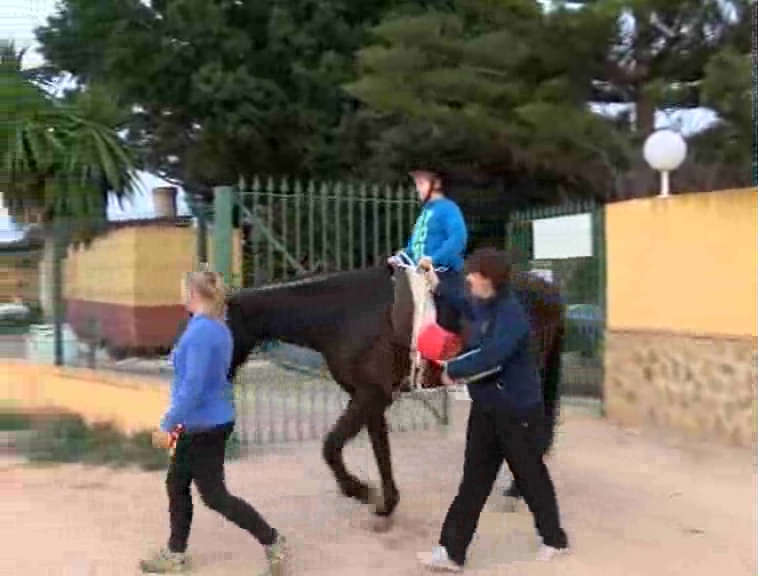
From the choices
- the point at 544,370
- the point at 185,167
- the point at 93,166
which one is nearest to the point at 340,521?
the point at 544,370

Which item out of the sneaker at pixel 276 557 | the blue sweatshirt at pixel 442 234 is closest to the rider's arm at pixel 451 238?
the blue sweatshirt at pixel 442 234

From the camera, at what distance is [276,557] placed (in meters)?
5.36

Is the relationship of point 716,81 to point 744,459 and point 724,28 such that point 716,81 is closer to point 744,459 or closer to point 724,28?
point 724,28

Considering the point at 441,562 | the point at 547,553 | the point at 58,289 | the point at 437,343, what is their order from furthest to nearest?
the point at 58,289 < the point at 437,343 < the point at 547,553 < the point at 441,562

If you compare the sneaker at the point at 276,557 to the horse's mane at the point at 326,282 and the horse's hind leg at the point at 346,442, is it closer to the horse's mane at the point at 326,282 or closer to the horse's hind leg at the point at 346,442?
the horse's hind leg at the point at 346,442

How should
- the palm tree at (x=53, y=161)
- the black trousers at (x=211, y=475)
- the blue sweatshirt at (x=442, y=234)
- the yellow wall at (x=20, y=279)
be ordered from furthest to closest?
the palm tree at (x=53, y=161), the yellow wall at (x=20, y=279), the blue sweatshirt at (x=442, y=234), the black trousers at (x=211, y=475)

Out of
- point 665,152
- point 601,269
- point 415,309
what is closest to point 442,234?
point 415,309

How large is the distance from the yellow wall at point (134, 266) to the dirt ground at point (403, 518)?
1722 millimetres

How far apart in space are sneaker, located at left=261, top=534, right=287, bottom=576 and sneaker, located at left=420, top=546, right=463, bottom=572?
75 centimetres

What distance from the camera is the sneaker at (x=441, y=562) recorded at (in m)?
5.57

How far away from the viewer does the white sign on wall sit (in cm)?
1098

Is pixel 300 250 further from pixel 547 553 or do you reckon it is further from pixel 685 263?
pixel 547 553

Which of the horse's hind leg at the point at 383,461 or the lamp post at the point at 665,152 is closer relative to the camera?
the horse's hind leg at the point at 383,461

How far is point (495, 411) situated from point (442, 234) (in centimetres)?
135
